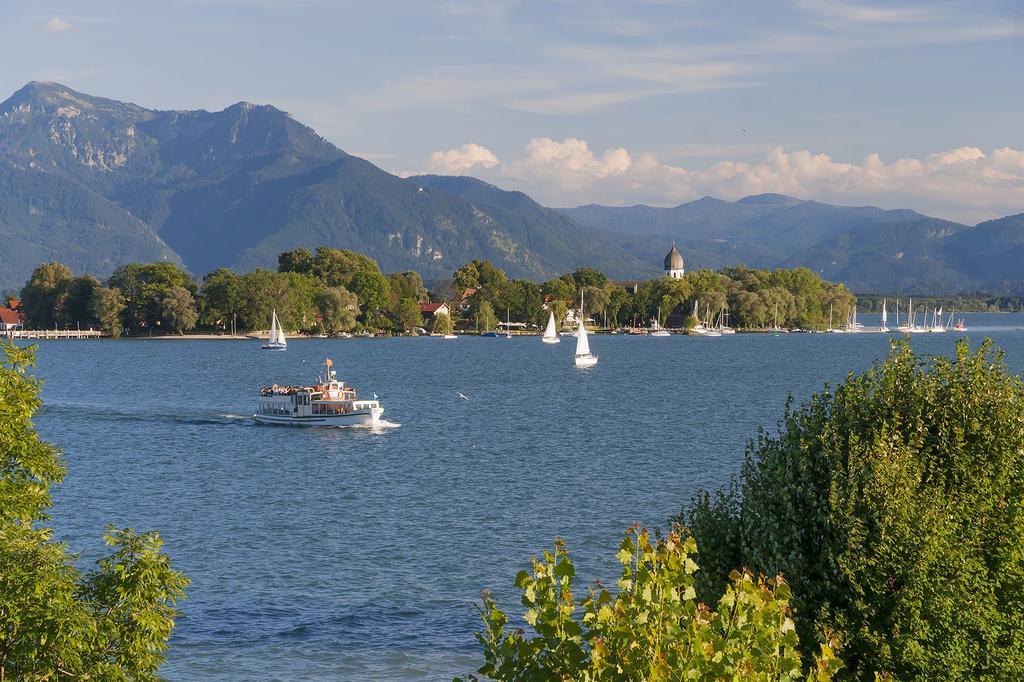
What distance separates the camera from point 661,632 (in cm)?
1230

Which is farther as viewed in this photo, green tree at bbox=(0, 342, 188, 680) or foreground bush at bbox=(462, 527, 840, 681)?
green tree at bbox=(0, 342, 188, 680)

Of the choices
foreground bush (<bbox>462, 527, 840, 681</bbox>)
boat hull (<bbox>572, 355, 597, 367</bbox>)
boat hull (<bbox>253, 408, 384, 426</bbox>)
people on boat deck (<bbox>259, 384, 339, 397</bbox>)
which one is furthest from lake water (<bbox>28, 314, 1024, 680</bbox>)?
boat hull (<bbox>572, 355, 597, 367</bbox>)

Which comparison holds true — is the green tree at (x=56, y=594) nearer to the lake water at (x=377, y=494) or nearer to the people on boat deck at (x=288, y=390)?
the lake water at (x=377, y=494)

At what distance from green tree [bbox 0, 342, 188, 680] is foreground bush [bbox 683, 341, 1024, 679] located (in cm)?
1098

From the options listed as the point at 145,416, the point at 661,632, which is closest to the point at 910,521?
the point at 661,632

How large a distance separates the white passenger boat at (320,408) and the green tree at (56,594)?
6426cm

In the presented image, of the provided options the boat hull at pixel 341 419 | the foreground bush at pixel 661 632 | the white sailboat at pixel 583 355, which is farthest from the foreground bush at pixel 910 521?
the white sailboat at pixel 583 355

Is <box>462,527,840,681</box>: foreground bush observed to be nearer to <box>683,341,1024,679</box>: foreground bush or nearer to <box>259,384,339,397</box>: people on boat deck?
<box>683,341,1024,679</box>: foreground bush

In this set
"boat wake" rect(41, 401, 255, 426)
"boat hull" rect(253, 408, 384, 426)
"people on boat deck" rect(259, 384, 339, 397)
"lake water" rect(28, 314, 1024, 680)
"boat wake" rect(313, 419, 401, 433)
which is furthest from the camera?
"boat wake" rect(41, 401, 255, 426)

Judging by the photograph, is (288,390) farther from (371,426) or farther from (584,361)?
(584,361)

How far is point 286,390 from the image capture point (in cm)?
9175

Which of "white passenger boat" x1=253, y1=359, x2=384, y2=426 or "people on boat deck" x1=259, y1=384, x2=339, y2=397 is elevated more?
"people on boat deck" x1=259, y1=384, x2=339, y2=397

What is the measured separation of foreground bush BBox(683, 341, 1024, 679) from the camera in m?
19.8

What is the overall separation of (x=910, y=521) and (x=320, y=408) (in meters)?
70.7
